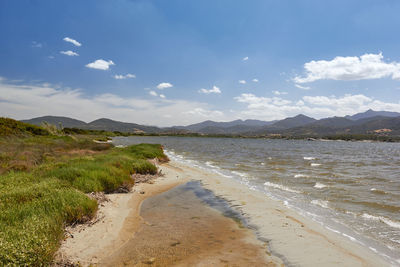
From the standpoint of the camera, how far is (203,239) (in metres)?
7.14

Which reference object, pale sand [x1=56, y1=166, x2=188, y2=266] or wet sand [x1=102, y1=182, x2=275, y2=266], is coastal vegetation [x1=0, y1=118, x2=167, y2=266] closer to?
pale sand [x1=56, y1=166, x2=188, y2=266]

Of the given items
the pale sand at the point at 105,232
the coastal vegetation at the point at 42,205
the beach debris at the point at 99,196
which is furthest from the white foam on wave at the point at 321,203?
the beach debris at the point at 99,196

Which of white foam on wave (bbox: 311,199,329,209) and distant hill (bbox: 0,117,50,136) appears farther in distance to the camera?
distant hill (bbox: 0,117,50,136)

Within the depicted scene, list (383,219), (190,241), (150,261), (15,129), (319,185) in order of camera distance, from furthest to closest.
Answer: (15,129), (319,185), (383,219), (190,241), (150,261)

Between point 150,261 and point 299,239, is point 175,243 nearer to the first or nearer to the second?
point 150,261

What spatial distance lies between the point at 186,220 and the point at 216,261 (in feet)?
10.8

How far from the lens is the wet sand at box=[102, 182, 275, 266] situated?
5837 mm

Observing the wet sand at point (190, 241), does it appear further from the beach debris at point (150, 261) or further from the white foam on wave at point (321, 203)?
the white foam on wave at point (321, 203)

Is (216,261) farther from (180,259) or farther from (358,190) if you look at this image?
(358,190)

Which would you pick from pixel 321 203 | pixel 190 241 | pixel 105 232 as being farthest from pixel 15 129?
pixel 321 203

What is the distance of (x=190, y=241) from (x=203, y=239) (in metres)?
0.44

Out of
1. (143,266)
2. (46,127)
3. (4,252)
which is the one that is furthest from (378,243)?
(46,127)

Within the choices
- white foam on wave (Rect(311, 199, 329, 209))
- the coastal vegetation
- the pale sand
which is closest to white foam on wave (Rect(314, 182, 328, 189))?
white foam on wave (Rect(311, 199, 329, 209))

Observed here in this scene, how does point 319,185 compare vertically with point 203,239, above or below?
below
